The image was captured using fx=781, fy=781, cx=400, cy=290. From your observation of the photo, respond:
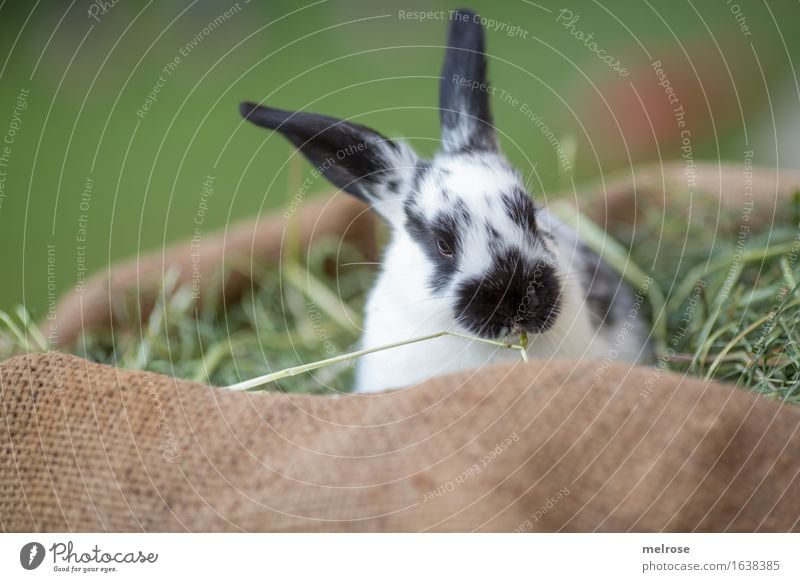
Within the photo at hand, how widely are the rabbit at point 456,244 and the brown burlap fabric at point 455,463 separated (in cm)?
15

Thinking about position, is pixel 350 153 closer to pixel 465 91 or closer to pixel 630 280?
pixel 465 91

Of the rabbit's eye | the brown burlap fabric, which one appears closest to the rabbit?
the rabbit's eye

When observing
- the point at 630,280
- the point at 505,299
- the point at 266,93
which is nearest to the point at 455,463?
the point at 505,299

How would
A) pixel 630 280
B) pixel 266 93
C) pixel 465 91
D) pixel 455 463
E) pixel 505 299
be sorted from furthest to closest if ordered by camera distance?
pixel 266 93, pixel 630 280, pixel 465 91, pixel 505 299, pixel 455 463

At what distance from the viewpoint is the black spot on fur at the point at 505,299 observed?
694 mm

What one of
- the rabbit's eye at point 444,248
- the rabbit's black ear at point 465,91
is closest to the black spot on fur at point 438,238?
the rabbit's eye at point 444,248

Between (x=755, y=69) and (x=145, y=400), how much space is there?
1.23 metres

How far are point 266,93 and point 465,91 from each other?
427mm

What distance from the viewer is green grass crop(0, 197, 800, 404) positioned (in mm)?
769

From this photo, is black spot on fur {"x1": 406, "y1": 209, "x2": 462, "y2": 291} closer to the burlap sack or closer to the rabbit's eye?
the rabbit's eye

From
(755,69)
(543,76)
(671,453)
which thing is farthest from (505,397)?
(755,69)

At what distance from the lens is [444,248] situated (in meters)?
0.74

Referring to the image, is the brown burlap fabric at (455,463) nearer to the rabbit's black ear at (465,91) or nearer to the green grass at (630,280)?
the green grass at (630,280)
